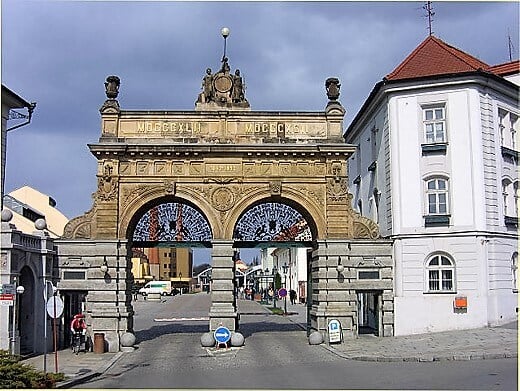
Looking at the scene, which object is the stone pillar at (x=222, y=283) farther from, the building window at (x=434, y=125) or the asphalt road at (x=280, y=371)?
the building window at (x=434, y=125)

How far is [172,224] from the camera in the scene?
1089 inches

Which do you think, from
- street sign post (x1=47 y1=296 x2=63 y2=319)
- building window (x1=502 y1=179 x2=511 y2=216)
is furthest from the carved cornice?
building window (x1=502 y1=179 x2=511 y2=216)

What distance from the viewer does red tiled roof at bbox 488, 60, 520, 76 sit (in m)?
30.8

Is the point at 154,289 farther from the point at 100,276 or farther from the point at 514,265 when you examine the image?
the point at 514,265

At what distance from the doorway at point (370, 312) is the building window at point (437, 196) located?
3.82m

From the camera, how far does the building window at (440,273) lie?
2714cm

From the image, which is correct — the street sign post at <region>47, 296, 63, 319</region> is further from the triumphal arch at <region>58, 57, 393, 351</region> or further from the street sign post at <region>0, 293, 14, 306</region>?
the triumphal arch at <region>58, 57, 393, 351</region>

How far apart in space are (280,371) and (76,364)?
6348 millimetres

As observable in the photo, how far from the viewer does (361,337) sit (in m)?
27.5

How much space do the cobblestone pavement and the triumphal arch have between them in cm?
191

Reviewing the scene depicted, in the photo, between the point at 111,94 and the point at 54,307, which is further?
the point at 111,94

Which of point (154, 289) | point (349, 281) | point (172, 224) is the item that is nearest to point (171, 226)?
point (172, 224)

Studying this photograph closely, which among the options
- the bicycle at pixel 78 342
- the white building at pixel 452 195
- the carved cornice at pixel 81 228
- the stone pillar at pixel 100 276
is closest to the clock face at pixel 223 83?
the white building at pixel 452 195

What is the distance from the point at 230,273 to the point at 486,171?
33.9 feet
